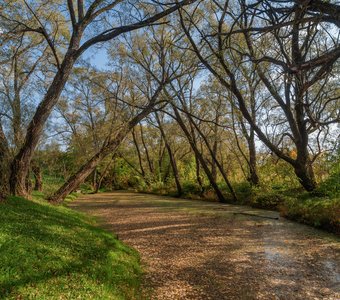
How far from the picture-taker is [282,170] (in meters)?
15.5

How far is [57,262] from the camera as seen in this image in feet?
14.5

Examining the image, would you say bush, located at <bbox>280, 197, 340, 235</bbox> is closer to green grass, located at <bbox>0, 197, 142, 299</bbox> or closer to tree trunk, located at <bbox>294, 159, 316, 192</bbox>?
tree trunk, located at <bbox>294, 159, 316, 192</bbox>

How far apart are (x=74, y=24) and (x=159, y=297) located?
8.20 meters

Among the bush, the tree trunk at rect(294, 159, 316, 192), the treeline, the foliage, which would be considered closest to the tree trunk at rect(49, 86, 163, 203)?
the treeline

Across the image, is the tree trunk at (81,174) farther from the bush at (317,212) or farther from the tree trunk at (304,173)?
the bush at (317,212)

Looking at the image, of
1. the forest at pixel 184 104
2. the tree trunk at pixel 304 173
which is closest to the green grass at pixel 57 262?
the forest at pixel 184 104

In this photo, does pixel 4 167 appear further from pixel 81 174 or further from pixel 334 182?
pixel 334 182

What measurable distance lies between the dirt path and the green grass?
2.05ft

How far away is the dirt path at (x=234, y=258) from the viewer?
16.4 feet

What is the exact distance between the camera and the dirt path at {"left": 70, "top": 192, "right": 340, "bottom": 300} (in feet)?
16.4

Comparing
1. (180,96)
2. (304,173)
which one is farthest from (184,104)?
(304,173)

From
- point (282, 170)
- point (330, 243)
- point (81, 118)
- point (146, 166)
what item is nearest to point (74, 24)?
point (330, 243)

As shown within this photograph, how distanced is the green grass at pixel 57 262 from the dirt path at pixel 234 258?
0.62 m

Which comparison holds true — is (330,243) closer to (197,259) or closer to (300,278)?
(300,278)
